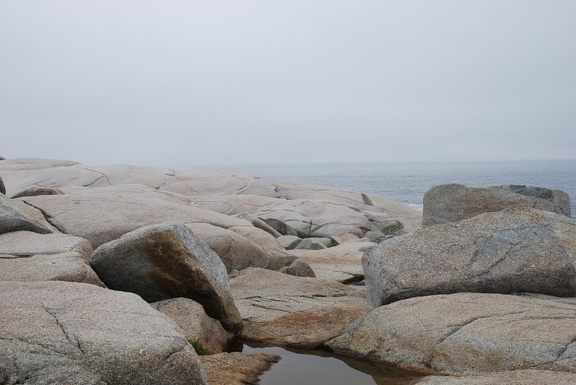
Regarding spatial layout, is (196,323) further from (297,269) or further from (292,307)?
(297,269)

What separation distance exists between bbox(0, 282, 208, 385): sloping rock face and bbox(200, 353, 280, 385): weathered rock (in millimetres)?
1065

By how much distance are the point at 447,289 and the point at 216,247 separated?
187 inches

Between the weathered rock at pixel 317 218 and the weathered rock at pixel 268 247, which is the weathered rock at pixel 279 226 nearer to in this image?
the weathered rock at pixel 317 218

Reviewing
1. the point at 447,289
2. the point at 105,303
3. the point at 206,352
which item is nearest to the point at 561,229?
the point at 447,289

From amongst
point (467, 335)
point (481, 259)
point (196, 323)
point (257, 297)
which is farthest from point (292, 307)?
point (467, 335)

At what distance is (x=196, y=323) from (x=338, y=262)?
7.94 m

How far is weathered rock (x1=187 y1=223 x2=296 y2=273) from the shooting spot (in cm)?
1136

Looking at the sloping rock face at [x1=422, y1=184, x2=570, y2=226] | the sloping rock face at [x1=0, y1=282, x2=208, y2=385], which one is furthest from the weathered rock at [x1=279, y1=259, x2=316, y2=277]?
the sloping rock face at [x1=0, y1=282, x2=208, y2=385]

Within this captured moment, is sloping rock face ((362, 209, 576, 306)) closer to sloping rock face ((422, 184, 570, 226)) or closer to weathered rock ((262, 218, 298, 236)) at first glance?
sloping rock face ((422, 184, 570, 226))

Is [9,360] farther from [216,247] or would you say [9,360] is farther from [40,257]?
[216,247]

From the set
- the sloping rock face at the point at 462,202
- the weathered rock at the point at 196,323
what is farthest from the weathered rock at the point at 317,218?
the weathered rock at the point at 196,323

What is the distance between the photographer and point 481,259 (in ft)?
28.0

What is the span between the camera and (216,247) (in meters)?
11.3

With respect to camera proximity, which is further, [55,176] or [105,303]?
[55,176]
